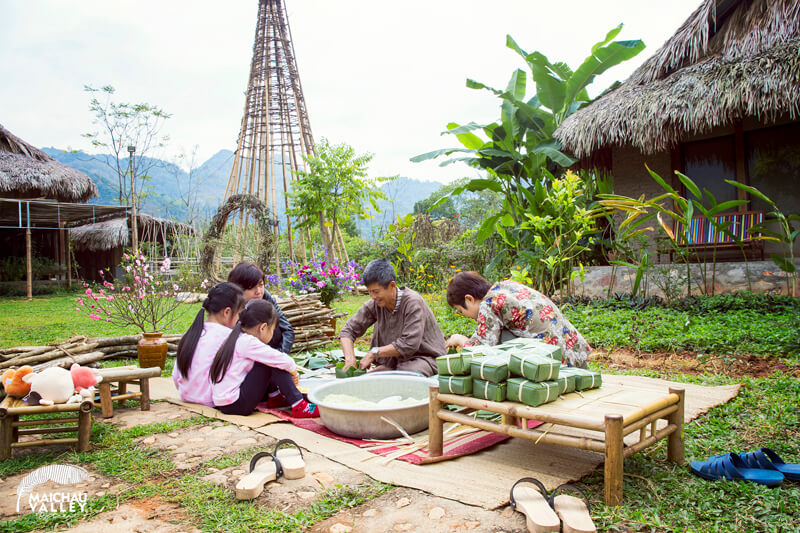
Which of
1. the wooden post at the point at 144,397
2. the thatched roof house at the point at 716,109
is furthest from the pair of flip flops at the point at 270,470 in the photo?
the thatched roof house at the point at 716,109

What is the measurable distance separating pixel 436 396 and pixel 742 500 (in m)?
1.26

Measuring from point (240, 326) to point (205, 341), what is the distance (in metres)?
0.25

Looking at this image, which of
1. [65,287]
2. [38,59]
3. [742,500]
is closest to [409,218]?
[742,500]

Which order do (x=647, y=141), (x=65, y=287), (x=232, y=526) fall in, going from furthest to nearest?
1. (x=65, y=287)
2. (x=647, y=141)
3. (x=232, y=526)

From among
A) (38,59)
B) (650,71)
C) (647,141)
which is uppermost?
(38,59)

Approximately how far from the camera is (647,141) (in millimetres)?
6770

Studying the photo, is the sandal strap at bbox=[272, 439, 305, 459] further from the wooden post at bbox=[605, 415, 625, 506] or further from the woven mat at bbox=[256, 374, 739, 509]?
the wooden post at bbox=[605, 415, 625, 506]

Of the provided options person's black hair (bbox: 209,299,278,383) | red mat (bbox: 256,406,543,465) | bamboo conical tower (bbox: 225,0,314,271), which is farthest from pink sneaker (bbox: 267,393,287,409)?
bamboo conical tower (bbox: 225,0,314,271)

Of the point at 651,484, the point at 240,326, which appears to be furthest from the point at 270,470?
the point at 651,484

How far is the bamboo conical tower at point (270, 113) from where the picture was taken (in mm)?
13844

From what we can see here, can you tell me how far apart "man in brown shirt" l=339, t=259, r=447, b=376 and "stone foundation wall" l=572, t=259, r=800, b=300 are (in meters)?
3.82

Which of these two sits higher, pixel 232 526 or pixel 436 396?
pixel 436 396

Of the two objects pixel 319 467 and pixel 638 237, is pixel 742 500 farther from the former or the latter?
pixel 638 237

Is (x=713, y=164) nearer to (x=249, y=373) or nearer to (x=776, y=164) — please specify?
(x=776, y=164)
